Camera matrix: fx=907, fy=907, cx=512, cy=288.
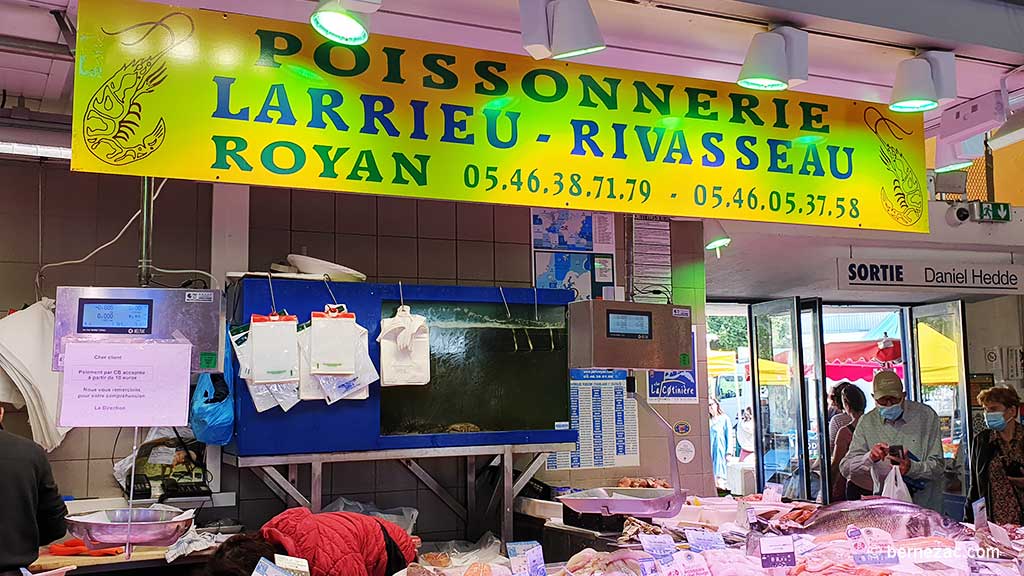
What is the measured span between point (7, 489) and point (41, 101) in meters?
2.09

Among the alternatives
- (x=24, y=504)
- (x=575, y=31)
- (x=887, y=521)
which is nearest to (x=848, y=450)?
(x=887, y=521)

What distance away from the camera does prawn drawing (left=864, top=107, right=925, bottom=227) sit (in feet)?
13.6

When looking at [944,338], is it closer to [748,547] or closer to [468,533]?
[468,533]

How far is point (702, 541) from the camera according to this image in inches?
139

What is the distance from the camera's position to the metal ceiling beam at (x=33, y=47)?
12.6ft

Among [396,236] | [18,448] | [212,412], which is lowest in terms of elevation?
[18,448]

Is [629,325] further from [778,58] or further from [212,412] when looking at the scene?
[212,412]

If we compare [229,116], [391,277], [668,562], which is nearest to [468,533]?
[391,277]

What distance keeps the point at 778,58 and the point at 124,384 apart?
2705 mm

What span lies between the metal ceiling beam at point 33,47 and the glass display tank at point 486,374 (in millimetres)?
1874

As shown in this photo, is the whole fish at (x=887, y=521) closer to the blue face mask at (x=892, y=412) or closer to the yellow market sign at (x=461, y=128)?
the yellow market sign at (x=461, y=128)

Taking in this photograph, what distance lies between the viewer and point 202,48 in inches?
122

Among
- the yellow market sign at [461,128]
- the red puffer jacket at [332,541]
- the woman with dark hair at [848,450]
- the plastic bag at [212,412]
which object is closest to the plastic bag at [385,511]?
the plastic bag at [212,412]

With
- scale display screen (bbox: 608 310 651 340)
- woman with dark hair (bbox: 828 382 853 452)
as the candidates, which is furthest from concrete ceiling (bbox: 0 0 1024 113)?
woman with dark hair (bbox: 828 382 853 452)
